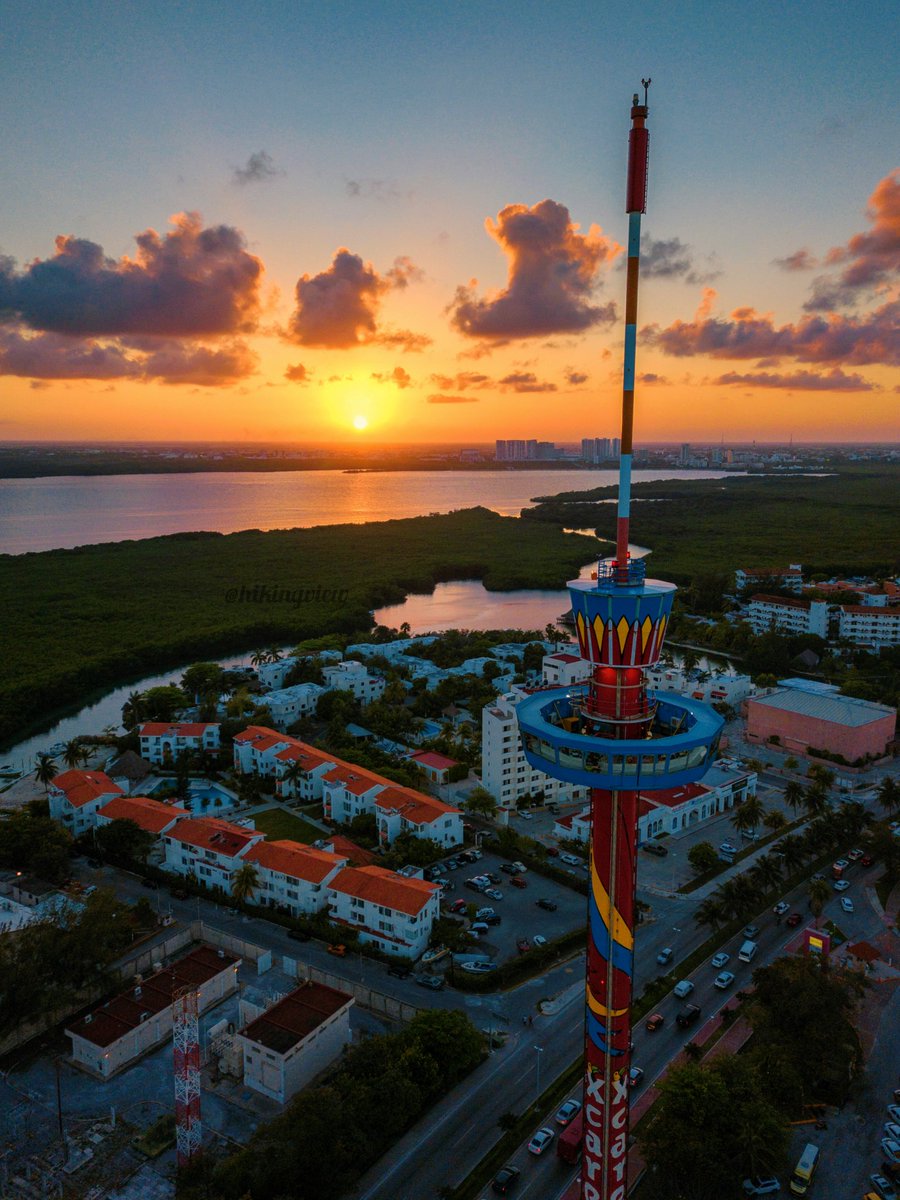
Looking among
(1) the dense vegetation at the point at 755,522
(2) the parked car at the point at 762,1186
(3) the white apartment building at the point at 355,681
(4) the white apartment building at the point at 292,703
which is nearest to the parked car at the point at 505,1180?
(2) the parked car at the point at 762,1186

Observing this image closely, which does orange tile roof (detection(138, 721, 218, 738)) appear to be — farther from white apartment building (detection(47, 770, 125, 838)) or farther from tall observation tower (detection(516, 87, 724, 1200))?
tall observation tower (detection(516, 87, 724, 1200))

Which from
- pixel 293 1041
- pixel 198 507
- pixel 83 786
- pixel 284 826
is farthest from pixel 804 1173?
pixel 198 507

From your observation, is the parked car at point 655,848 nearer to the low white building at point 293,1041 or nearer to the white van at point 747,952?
the white van at point 747,952

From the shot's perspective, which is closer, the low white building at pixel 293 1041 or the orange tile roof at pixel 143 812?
the low white building at pixel 293 1041

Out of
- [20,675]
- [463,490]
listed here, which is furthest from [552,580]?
[463,490]

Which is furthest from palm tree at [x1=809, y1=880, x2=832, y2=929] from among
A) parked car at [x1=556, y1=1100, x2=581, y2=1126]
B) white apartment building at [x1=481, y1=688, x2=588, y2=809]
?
parked car at [x1=556, y1=1100, x2=581, y2=1126]

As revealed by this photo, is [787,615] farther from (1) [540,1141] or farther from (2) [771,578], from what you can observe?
(1) [540,1141]
